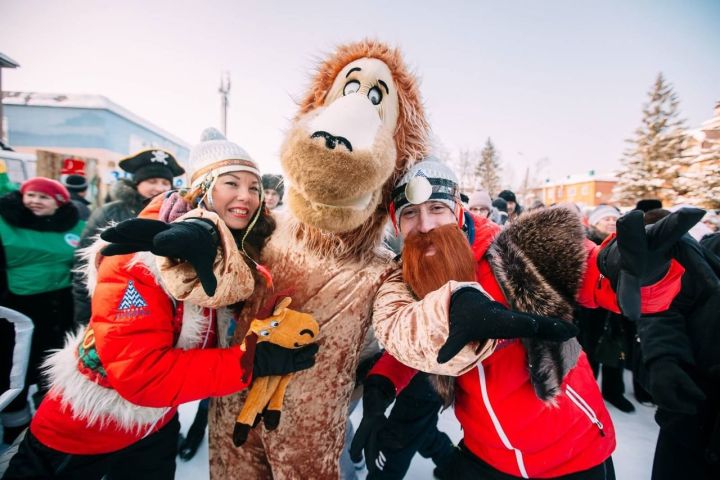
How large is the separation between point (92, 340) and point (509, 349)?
148 cm

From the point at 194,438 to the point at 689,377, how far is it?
10.0 ft

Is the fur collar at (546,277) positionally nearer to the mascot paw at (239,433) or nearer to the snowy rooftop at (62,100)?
the mascot paw at (239,433)

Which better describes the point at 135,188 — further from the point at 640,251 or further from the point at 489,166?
the point at 489,166

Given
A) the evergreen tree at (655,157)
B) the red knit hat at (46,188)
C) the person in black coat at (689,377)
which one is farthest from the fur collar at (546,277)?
the evergreen tree at (655,157)

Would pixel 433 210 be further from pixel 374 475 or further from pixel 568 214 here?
pixel 374 475

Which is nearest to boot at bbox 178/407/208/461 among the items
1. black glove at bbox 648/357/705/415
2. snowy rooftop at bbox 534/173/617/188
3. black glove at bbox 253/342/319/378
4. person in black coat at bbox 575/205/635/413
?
black glove at bbox 253/342/319/378

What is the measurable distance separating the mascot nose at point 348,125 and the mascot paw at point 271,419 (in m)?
0.94

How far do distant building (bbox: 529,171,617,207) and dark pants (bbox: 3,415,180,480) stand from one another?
30.0 m

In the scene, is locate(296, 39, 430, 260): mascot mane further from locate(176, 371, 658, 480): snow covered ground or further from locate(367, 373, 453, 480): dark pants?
locate(176, 371, 658, 480): snow covered ground

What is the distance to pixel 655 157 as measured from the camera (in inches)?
589

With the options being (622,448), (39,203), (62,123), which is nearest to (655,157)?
(622,448)

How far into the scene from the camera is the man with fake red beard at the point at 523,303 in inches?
34.9

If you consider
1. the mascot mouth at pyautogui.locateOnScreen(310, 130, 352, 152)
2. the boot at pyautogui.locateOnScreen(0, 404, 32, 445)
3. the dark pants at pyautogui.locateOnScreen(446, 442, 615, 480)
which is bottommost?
the boot at pyautogui.locateOnScreen(0, 404, 32, 445)

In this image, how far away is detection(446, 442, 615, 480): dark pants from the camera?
1062 millimetres
